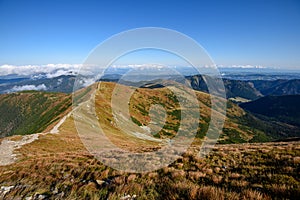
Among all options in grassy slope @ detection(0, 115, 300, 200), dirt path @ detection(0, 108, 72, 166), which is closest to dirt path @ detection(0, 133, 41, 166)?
dirt path @ detection(0, 108, 72, 166)

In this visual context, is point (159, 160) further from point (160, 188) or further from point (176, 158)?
point (160, 188)

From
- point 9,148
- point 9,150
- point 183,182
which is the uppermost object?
point 183,182

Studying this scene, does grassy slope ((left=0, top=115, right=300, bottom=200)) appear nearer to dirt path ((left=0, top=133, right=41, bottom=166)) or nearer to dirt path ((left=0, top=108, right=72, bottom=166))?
dirt path ((left=0, top=133, right=41, bottom=166))

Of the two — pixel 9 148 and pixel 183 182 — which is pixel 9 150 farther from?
pixel 183 182

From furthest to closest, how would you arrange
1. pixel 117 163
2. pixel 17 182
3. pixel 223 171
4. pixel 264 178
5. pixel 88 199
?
pixel 117 163, pixel 17 182, pixel 223 171, pixel 264 178, pixel 88 199

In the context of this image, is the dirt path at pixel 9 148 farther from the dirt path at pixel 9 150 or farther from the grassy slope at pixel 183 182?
the grassy slope at pixel 183 182

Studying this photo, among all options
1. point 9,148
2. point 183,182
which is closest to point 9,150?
point 9,148

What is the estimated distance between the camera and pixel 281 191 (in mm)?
7457

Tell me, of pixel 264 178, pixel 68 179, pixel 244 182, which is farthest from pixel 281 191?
pixel 68 179

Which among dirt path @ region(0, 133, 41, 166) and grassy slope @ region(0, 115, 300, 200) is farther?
dirt path @ region(0, 133, 41, 166)

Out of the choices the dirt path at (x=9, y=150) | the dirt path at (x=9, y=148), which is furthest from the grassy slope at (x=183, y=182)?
the dirt path at (x=9, y=148)

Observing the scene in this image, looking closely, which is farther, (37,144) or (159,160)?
(37,144)

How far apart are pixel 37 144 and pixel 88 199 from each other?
4162 centimetres

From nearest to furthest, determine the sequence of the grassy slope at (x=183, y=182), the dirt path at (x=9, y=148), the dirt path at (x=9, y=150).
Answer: the grassy slope at (x=183, y=182)
the dirt path at (x=9, y=150)
the dirt path at (x=9, y=148)
